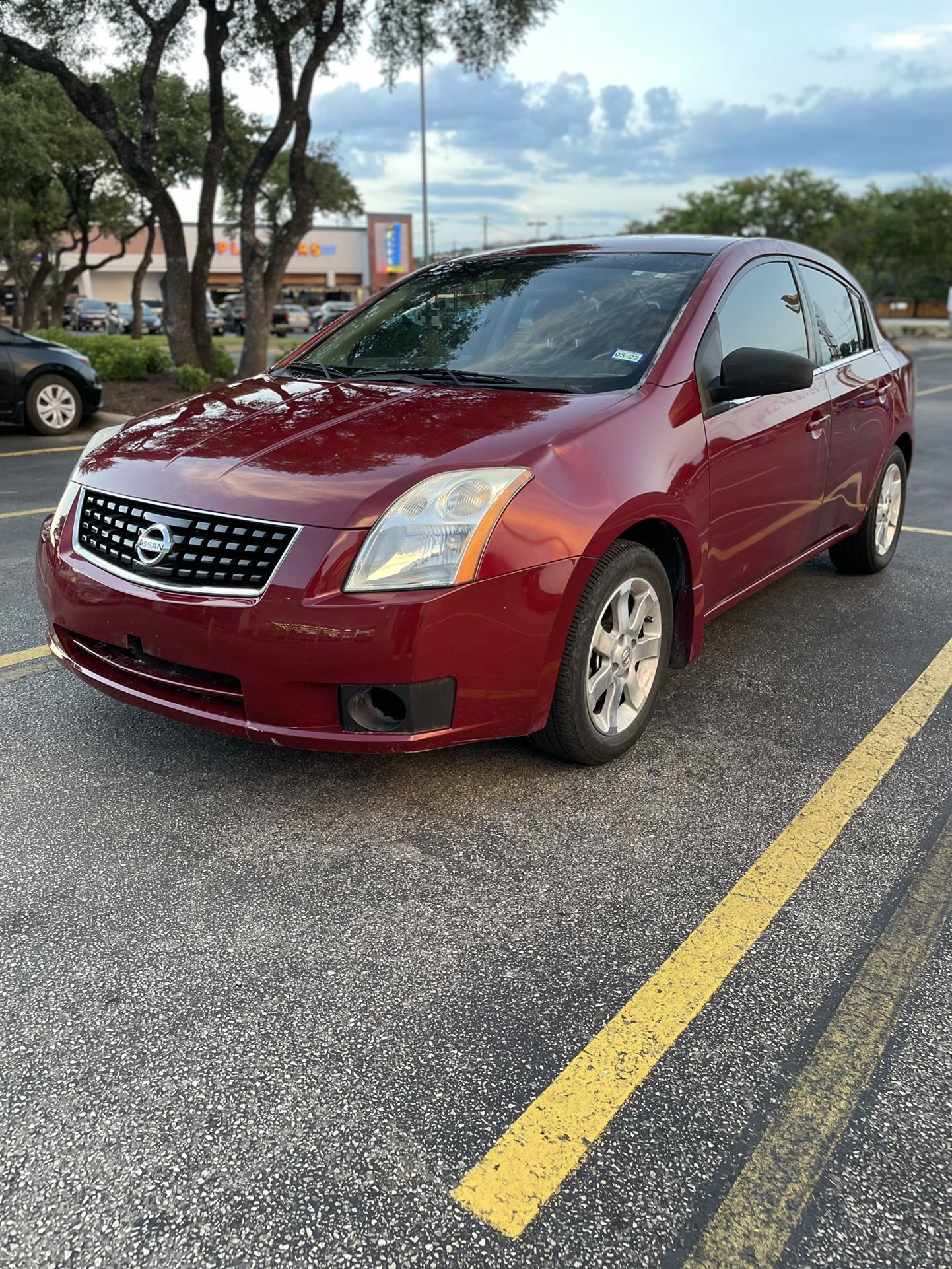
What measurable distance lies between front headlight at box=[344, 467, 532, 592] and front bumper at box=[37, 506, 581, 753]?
42 millimetres

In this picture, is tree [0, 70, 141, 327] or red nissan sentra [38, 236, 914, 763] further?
tree [0, 70, 141, 327]

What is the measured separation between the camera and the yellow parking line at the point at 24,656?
4.20 metres

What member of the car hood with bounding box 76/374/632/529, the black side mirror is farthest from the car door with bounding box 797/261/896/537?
the car hood with bounding box 76/374/632/529

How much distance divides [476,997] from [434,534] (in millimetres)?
1151

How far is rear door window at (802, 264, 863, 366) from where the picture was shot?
455 centimetres

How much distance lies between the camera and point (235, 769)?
3271mm

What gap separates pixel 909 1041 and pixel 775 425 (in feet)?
7.98

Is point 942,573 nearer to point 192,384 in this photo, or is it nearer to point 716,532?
point 716,532

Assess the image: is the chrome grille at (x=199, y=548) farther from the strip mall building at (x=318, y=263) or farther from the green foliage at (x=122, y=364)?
the strip mall building at (x=318, y=263)

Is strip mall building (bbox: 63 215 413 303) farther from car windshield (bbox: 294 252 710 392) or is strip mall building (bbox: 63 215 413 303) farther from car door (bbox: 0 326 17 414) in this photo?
car windshield (bbox: 294 252 710 392)

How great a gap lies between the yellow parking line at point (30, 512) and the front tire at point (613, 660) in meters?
5.00

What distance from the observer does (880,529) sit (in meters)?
5.50

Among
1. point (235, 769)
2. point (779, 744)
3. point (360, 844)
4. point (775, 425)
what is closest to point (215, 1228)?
point (360, 844)

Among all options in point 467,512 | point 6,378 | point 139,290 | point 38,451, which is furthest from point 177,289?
point 139,290
